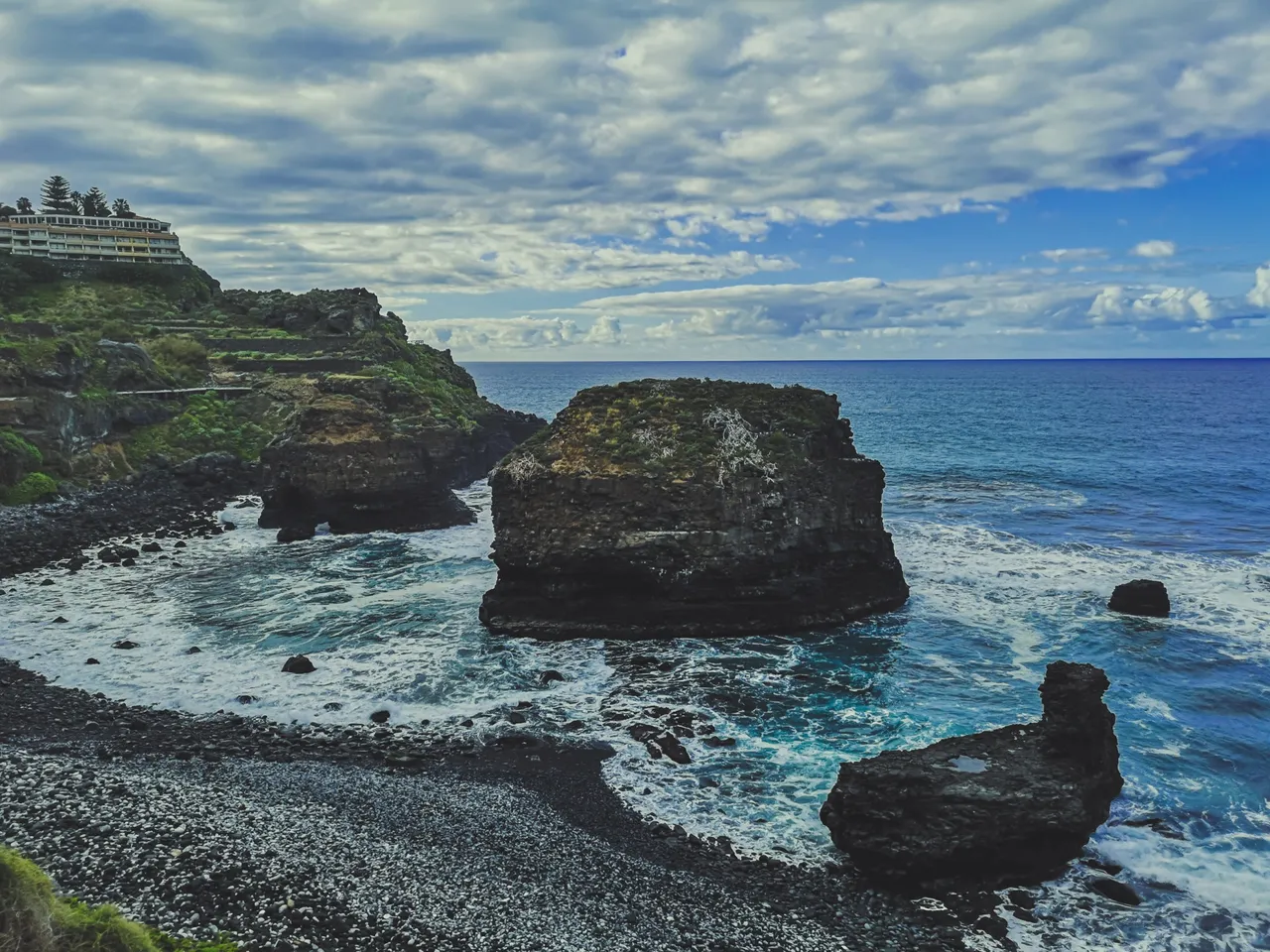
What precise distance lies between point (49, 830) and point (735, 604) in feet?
77.6

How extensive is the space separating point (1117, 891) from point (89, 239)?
147 metres

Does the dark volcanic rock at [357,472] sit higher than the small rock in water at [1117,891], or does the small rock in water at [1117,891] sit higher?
the dark volcanic rock at [357,472]

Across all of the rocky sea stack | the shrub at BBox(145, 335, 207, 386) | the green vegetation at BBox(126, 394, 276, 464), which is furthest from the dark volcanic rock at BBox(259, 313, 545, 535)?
the shrub at BBox(145, 335, 207, 386)

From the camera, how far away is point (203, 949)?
1580 cm

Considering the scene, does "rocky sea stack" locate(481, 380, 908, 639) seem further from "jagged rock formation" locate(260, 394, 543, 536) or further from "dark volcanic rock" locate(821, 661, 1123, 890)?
"jagged rock formation" locate(260, 394, 543, 536)

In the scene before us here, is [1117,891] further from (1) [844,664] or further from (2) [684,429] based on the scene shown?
(2) [684,429]

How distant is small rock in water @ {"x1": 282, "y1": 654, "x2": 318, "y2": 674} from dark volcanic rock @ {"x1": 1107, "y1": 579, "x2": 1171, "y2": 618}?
3411 cm

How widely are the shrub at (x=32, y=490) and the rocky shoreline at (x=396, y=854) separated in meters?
36.2

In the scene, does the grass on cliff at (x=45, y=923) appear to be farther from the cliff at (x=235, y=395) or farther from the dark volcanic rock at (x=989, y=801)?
the cliff at (x=235, y=395)

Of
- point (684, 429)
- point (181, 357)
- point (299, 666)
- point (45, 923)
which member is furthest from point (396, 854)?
point (181, 357)

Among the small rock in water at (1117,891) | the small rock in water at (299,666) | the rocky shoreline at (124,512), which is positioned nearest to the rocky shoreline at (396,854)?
the small rock in water at (1117,891)

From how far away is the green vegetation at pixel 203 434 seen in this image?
232 feet

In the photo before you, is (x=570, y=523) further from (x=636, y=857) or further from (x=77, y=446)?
(x=77, y=446)

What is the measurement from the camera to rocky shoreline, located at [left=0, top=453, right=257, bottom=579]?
47406 millimetres
